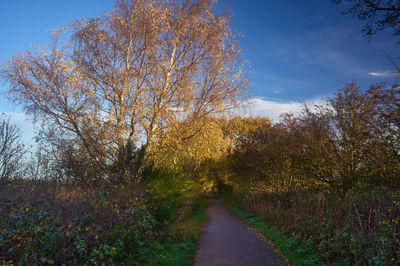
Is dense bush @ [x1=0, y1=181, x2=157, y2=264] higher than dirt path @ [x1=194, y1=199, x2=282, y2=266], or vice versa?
dense bush @ [x1=0, y1=181, x2=157, y2=264]

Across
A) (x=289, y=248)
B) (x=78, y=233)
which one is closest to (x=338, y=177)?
(x=289, y=248)

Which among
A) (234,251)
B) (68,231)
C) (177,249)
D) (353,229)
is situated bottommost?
(234,251)

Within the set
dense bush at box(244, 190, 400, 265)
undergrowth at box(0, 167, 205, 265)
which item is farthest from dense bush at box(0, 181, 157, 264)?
dense bush at box(244, 190, 400, 265)

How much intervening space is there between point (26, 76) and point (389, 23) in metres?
12.7

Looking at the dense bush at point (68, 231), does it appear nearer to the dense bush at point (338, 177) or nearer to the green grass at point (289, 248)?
the green grass at point (289, 248)

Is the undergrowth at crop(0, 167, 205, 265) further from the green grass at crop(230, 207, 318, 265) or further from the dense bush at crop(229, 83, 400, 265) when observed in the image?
the dense bush at crop(229, 83, 400, 265)

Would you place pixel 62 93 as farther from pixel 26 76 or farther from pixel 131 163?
pixel 131 163

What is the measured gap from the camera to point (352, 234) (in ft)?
18.5

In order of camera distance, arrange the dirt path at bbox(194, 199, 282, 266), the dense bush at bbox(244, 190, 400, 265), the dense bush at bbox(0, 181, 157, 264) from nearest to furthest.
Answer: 1. the dense bush at bbox(0, 181, 157, 264)
2. the dense bush at bbox(244, 190, 400, 265)
3. the dirt path at bbox(194, 199, 282, 266)

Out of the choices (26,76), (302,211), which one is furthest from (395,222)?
(26,76)

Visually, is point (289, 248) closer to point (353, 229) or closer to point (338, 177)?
point (353, 229)

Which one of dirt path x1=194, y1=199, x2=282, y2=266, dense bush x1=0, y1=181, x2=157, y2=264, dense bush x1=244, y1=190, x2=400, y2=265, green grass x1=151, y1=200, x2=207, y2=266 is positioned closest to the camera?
dense bush x1=0, y1=181, x2=157, y2=264

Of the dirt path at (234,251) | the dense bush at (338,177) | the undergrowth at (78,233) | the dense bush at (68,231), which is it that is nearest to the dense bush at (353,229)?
the dense bush at (338,177)

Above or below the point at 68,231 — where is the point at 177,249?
below
